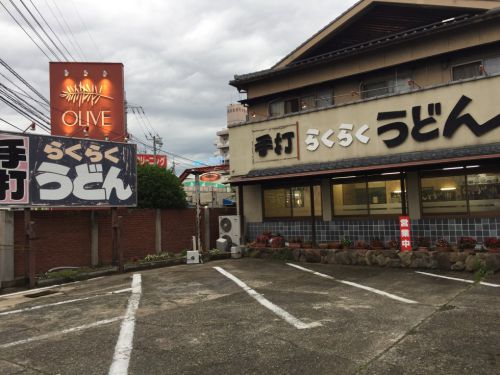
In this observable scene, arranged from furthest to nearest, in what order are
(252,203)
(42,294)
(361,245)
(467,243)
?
(252,203) < (361,245) < (467,243) < (42,294)

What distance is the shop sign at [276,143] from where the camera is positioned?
15.3 m

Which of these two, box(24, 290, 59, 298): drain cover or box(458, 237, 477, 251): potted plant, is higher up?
box(458, 237, 477, 251): potted plant

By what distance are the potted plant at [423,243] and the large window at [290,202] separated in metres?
3.62

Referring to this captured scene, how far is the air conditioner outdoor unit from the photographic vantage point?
15.8 metres

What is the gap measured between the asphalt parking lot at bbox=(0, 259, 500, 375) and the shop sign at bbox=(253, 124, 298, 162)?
20.2ft

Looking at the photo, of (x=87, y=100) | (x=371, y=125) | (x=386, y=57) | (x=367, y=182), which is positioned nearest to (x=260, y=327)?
(x=367, y=182)

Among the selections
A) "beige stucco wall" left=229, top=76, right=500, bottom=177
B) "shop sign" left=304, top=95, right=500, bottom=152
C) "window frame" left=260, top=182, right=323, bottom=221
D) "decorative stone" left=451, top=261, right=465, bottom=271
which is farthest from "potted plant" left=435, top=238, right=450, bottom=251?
"window frame" left=260, top=182, right=323, bottom=221

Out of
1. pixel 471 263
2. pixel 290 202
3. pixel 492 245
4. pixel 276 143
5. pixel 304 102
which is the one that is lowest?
pixel 471 263

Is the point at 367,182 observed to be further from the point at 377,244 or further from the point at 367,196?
the point at 377,244

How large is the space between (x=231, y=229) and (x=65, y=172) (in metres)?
6.64

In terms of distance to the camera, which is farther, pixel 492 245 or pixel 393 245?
pixel 393 245

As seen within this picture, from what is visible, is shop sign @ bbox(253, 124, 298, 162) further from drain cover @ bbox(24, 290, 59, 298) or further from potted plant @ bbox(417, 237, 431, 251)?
drain cover @ bbox(24, 290, 59, 298)

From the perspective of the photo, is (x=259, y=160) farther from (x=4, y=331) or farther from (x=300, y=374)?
(x=300, y=374)

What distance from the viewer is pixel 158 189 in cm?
1620
